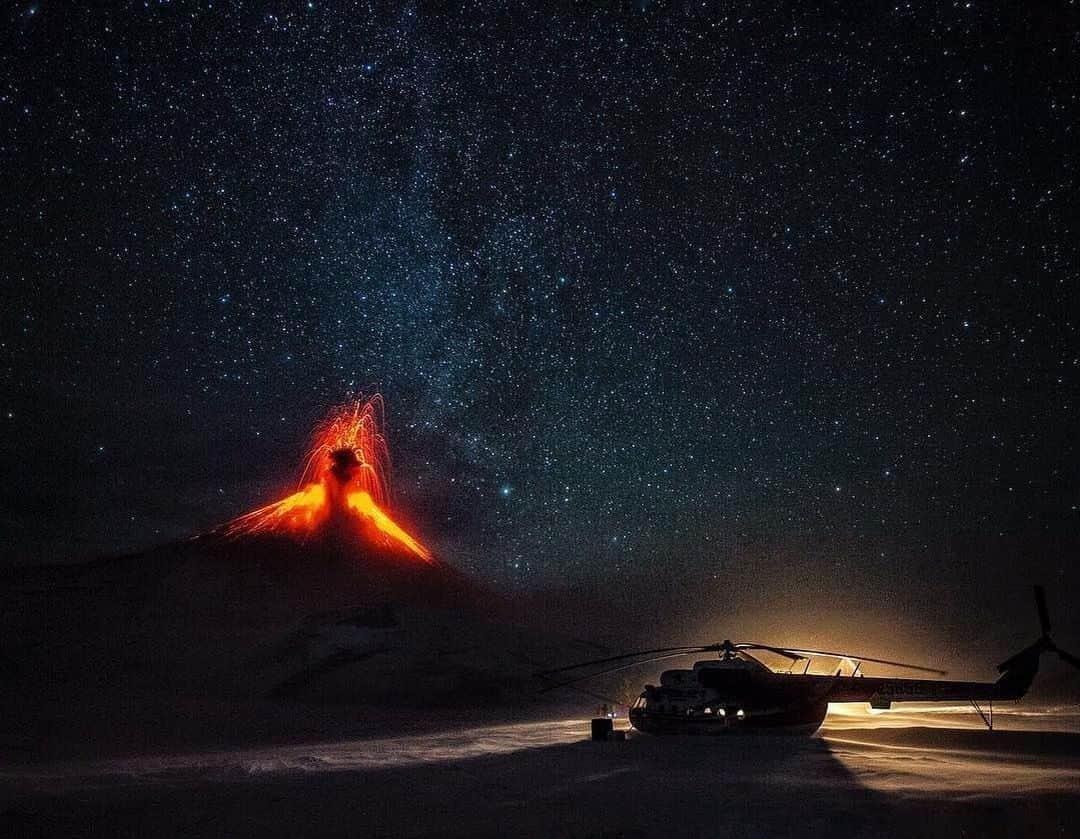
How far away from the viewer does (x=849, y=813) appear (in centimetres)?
1225

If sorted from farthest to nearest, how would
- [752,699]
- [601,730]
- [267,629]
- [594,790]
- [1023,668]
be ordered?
[267,629] < [752,699] < [601,730] < [1023,668] < [594,790]

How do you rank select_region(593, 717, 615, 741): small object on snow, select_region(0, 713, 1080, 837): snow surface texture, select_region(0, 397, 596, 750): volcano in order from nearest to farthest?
1. select_region(0, 713, 1080, 837): snow surface texture
2. select_region(593, 717, 615, 741): small object on snow
3. select_region(0, 397, 596, 750): volcano

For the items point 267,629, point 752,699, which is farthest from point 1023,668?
point 267,629

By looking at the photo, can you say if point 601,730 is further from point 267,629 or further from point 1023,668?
point 267,629

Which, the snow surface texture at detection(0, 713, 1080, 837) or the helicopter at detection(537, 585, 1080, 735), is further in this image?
the helicopter at detection(537, 585, 1080, 735)

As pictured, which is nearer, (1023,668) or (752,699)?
(1023,668)

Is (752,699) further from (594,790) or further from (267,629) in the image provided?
(267,629)

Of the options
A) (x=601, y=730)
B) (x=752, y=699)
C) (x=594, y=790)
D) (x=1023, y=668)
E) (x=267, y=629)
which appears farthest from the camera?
(x=267, y=629)

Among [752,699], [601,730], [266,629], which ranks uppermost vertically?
[266,629]

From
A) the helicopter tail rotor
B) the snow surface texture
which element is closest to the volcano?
the snow surface texture

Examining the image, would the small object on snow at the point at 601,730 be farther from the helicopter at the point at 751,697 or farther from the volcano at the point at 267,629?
the volcano at the point at 267,629

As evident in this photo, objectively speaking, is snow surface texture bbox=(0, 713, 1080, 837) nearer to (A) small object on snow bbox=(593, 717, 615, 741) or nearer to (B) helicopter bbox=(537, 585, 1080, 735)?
(A) small object on snow bbox=(593, 717, 615, 741)

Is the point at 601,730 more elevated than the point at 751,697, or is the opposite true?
the point at 751,697

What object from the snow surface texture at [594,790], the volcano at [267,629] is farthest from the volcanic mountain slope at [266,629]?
the snow surface texture at [594,790]
